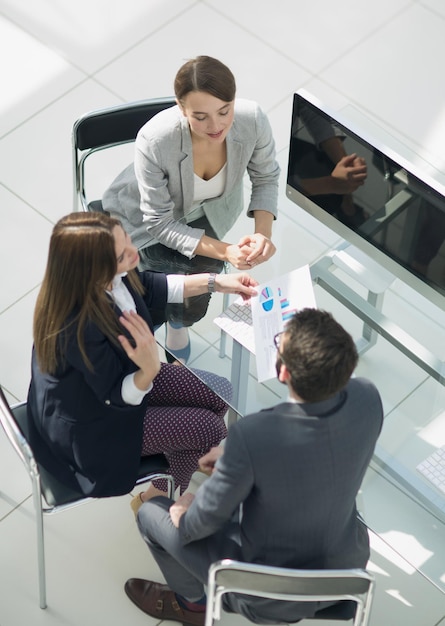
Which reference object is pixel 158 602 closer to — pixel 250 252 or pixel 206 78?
pixel 250 252

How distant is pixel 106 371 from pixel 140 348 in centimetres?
11

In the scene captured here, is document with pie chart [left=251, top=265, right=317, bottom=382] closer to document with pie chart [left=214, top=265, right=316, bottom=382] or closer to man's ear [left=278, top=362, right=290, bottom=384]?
document with pie chart [left=214, top=265, right=316, bottom=382]

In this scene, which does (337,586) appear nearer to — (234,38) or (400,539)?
(400,539)

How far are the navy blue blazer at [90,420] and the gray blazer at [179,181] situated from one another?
0.34 metres

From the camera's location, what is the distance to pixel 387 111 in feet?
14.1

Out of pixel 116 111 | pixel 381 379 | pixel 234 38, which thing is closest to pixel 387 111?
pixel 234 38

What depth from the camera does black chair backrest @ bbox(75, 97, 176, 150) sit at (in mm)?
3160

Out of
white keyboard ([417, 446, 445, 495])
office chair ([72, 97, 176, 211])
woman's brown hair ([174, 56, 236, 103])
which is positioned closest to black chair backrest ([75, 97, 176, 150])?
office chair ([72, 97, 176, 211])

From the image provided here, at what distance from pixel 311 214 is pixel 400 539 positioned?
1027mm

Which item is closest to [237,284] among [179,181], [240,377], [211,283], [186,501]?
[211,283]

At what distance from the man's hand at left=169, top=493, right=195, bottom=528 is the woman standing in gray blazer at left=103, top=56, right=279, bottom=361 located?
1.43 ft

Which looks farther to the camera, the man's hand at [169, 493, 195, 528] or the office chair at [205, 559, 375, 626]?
the man's hand at [169, 493, 195, 528]

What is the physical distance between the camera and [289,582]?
7.24 ft

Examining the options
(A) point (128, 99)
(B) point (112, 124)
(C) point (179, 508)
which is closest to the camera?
Answer: (C) point (179, 508)
